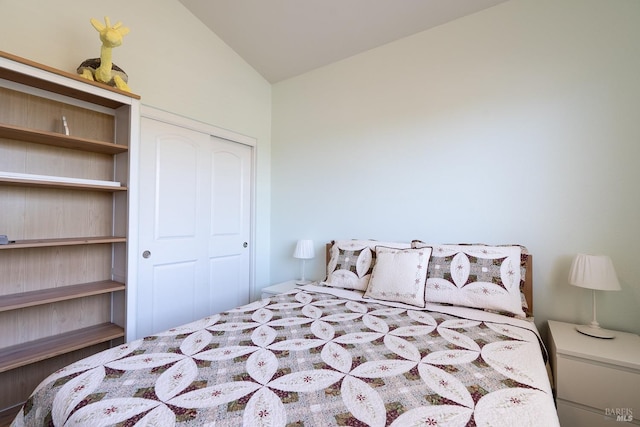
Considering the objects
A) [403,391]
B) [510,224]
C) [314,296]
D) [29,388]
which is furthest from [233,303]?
[510,224]

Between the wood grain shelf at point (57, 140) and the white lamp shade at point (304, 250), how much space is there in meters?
1.61

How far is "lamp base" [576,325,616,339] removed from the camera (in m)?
1.55

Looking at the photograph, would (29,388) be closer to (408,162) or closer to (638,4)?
(408,162)

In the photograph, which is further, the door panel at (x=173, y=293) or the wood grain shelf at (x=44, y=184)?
the door panel at (x=173, y=293)

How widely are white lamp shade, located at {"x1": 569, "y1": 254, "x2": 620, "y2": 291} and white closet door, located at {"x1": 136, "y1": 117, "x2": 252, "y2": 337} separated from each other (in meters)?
2.74

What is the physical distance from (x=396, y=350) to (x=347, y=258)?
1152mm

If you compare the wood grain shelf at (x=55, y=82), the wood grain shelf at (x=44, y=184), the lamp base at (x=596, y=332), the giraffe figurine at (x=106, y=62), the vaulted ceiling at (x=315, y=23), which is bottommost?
the lamp base at (x=596, y=332)

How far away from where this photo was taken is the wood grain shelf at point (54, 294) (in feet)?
4.94

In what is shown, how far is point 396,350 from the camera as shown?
1.20m

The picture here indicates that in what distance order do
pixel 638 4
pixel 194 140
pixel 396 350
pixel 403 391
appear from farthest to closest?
1. pixel 194 140
2. pixel 638 4
3. pixel 396 350
4. pixel 403 391

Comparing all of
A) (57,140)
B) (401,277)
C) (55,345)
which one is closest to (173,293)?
(55,345)

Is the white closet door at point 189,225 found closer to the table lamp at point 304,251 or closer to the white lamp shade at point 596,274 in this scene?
the table lamp at point 304,251

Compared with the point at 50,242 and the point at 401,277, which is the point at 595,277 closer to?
the point at 401,277

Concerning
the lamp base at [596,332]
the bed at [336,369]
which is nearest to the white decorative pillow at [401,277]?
the bed at [336,369]
